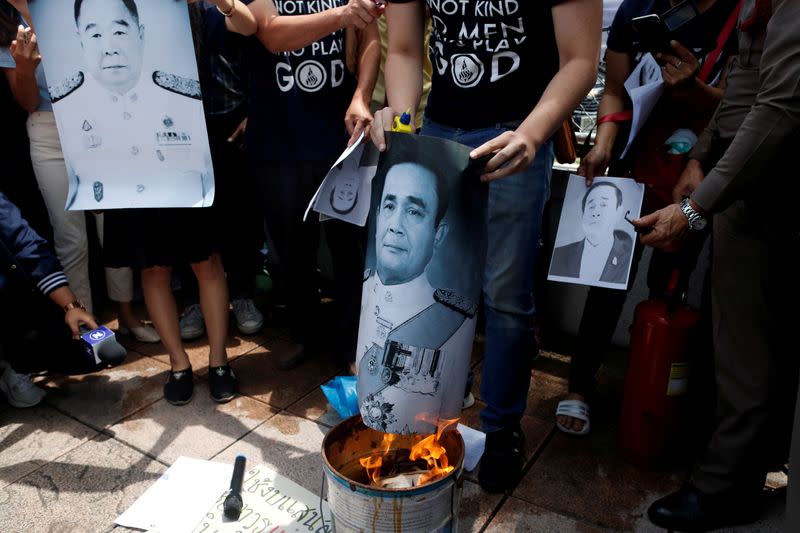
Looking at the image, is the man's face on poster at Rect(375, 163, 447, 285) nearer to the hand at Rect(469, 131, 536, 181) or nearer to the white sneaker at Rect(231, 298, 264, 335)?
the hand at Rect(469, 131, 536, 181)

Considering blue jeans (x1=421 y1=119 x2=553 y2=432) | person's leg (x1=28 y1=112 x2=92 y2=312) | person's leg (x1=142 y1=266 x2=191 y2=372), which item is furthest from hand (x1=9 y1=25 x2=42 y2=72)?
blue jeans (x1=421 y1=119 x2=553 y2=432)

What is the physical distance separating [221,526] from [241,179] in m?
1.55

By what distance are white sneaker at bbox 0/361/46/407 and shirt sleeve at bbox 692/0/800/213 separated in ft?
9.71

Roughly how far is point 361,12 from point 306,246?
1.17 m

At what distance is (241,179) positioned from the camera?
2789mm

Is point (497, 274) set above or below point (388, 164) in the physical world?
below

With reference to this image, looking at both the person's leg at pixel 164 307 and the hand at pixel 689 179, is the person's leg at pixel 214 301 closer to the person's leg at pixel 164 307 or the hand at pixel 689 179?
the person's leg at pixel 164 307

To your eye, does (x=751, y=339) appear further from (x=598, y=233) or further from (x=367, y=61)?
(x=367, y=61)

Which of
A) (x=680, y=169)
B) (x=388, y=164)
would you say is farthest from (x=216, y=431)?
(x=680, y=169)

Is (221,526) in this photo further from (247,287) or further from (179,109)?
(247,287)

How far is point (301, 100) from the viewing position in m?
2.59

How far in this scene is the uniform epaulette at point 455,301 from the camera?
150 centimetres

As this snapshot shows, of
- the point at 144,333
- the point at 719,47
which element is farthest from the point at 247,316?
the point at 719,47

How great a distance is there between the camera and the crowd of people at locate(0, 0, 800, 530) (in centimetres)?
169
